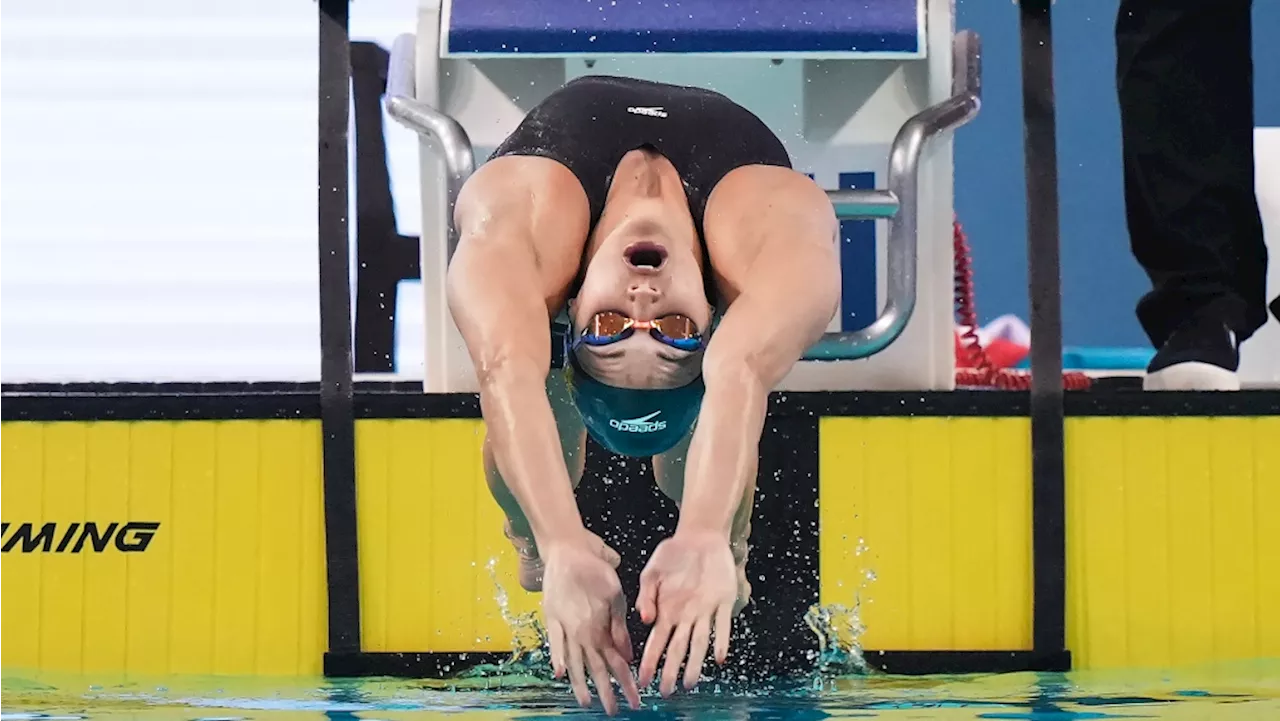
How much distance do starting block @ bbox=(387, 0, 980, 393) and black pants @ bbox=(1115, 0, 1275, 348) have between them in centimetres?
35

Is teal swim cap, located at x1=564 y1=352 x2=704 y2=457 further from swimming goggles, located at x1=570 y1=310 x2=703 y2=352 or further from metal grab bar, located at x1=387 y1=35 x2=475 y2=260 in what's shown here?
metal grab bar, located at x1=387 y1=35 x2=475 y2=260

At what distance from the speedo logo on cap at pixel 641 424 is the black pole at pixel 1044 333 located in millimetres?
683

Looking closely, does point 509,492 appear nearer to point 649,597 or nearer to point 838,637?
point 838,637

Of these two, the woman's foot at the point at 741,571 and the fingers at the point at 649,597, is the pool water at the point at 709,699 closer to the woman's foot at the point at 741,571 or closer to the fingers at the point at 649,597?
the woman's foot at the point at 741,571

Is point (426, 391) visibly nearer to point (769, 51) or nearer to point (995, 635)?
point (769, 51)

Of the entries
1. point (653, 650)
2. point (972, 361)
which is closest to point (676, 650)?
point (653, 650)

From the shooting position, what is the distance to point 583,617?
150 centimetres

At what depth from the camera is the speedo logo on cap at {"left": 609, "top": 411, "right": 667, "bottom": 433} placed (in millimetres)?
1920

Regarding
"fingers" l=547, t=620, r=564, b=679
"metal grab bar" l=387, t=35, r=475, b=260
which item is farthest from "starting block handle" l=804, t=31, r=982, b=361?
"fingers" l=547, t=620, r=564, b=679

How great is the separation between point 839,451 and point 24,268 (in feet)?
11.4

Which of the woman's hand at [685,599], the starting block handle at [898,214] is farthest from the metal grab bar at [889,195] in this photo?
the woman's hand at [685,599]

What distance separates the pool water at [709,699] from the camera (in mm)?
1887

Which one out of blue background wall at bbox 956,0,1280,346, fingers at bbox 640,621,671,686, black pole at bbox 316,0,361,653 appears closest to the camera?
fingers at bbox 640,621,671,686

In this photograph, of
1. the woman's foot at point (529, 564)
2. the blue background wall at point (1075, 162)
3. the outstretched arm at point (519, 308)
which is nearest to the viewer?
the outstretched arm at point (519, 308)
